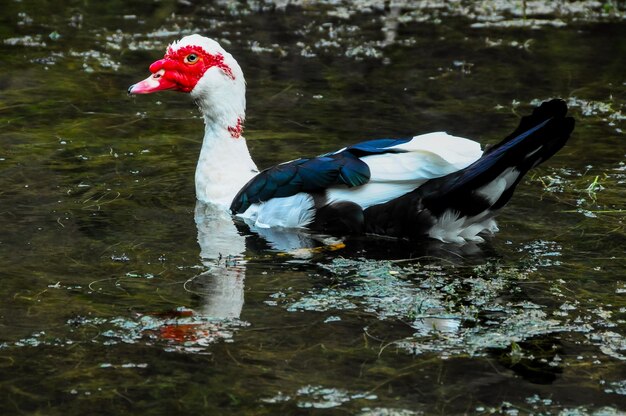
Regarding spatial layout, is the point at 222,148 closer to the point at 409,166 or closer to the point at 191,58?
the point at 191,58

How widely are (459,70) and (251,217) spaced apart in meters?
4.72

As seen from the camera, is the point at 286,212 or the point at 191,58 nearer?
the point at 286,212

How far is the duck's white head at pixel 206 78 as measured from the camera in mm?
7816

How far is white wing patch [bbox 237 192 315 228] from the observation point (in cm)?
719

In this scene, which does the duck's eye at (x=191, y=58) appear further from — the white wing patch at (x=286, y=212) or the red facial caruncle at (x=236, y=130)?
the white wing patch at (x=286, y=212)

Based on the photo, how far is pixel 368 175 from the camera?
22.7ft

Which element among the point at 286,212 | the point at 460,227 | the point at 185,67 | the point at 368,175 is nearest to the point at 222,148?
the point at 185,67

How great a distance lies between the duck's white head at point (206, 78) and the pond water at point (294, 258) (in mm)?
654

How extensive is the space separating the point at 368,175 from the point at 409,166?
269mm

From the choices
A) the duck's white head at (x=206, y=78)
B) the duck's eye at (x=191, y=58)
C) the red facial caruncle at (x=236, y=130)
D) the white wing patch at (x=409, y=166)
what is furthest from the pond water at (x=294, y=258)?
the duck's eye at (x=191, y=58)

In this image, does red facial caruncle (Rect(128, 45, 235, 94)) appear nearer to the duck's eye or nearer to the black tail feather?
the duck's eye

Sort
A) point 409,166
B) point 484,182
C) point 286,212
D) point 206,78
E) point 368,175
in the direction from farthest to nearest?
1. point 206,78
2. point 286,212
3. point 368,175
4. point 409,166
5. point 484,182

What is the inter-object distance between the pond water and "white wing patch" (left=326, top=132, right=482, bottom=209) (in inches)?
12.1

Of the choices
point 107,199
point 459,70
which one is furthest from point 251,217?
point 459,70
